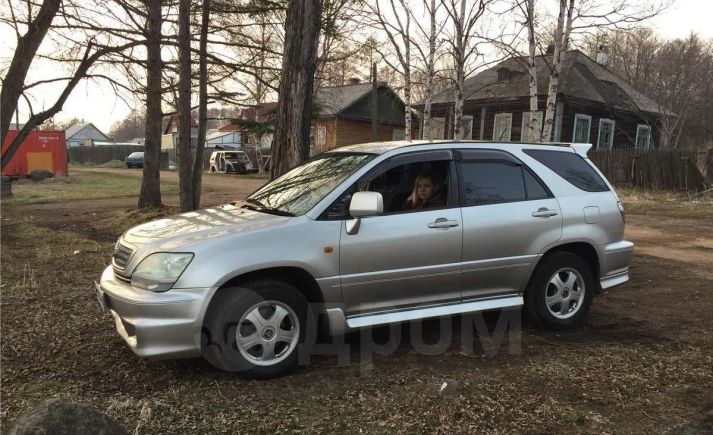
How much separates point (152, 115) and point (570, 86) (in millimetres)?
19982

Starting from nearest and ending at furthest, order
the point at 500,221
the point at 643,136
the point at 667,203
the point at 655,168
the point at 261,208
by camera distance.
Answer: the point at 261,208
the point at 500,221
the point at 667,203
the point at 655,168
the point at 643,136

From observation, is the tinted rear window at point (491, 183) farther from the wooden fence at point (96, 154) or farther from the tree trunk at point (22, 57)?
the wooden fence at point (96, 154)

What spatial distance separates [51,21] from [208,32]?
3.24m

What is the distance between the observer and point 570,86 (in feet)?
84.8

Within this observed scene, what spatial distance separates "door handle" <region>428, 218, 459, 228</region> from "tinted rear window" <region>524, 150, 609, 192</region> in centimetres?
121

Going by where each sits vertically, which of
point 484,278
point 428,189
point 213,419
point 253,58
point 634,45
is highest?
point 634,45

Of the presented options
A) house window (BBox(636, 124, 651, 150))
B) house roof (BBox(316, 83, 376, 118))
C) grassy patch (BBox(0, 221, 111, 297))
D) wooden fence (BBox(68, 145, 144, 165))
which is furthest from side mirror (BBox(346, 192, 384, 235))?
wooden fence (BBox(68, 145, 144, 165))

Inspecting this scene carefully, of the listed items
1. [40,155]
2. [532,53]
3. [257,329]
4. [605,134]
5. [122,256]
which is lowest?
[257,329]

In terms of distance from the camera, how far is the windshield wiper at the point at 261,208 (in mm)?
4196

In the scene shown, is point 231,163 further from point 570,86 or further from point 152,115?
point 152,115

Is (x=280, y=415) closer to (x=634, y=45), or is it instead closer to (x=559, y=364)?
(x=559, y=364)

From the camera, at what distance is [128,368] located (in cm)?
399

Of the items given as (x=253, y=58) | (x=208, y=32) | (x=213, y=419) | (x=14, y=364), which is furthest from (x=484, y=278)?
(x=208, y=32)

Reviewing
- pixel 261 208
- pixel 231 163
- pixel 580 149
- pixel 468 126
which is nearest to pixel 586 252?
pixel 580 149
